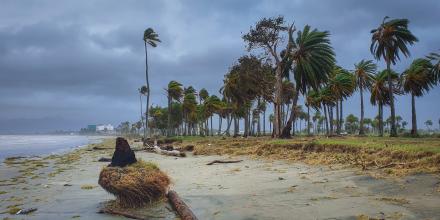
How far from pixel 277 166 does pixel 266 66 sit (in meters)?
32.2

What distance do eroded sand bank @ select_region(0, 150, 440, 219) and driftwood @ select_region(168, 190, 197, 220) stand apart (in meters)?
0.22

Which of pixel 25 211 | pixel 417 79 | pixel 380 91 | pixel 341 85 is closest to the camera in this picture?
pixel 25 211

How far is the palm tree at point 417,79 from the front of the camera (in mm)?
51156

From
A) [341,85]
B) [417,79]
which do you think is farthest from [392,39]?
[341,85]

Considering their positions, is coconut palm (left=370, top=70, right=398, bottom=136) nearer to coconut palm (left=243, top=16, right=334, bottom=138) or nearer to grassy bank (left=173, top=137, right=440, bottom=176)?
coconut palm (left=243, top=16, right=334, bottom=138)

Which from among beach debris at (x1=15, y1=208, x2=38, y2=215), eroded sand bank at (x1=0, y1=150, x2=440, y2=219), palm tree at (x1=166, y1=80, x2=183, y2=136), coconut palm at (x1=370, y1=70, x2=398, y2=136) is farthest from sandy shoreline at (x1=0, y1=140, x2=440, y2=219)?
palm tree at (x1=166, y1=80, x2=183, y2=136)

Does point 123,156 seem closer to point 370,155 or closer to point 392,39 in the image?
point 370,155

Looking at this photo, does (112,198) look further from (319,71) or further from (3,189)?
(319,71)

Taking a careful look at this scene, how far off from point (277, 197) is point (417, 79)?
1814 inches

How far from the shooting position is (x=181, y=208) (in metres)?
10.4

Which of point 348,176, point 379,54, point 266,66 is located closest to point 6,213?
point 348,176

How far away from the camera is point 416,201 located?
9414 millimetres

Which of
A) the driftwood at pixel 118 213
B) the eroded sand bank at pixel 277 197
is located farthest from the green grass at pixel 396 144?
the driftwood at pixel 118 213

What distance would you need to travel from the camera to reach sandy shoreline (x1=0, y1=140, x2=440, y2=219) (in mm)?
9272
